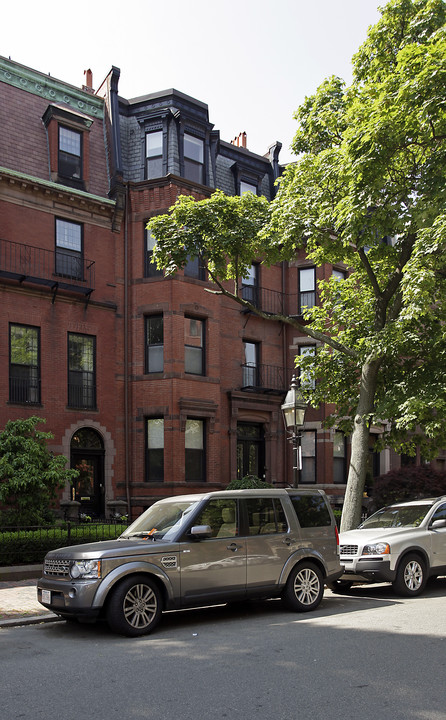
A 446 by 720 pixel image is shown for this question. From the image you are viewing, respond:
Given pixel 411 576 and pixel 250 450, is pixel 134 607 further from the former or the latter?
pixel 250 450

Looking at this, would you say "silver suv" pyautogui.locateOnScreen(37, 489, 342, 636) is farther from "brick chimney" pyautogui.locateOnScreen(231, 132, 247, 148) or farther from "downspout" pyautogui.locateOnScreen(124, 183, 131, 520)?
"brick chimney" pyautogui.locateOnScreen(231, 132, 247, 148)

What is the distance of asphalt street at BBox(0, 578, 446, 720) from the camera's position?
17.4 feet

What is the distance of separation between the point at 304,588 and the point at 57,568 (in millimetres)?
3590

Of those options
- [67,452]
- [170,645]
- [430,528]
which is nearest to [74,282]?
[67,452]

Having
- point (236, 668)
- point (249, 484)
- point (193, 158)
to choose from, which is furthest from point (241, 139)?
point (236, 668)

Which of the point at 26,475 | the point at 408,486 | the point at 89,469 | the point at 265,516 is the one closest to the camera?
the point at 265,516

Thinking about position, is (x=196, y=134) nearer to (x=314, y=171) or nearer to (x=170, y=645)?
(x=314, y=171)

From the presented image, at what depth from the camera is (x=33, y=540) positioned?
1384 cm

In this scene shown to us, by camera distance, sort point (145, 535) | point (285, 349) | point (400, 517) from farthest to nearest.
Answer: point (285, 349)
point (400, 517)
point (145, 535)

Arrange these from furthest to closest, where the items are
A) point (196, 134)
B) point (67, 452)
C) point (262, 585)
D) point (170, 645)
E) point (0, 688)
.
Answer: point (196, 134) → point (67, 452) → point (262, 585) → point (170, 645) → point (0, 688)

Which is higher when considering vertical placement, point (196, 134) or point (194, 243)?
point (196, 134)

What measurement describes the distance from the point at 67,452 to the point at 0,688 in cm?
1429

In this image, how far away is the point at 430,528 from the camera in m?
11.9

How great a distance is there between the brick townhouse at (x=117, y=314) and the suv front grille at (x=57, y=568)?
10.7 metres
